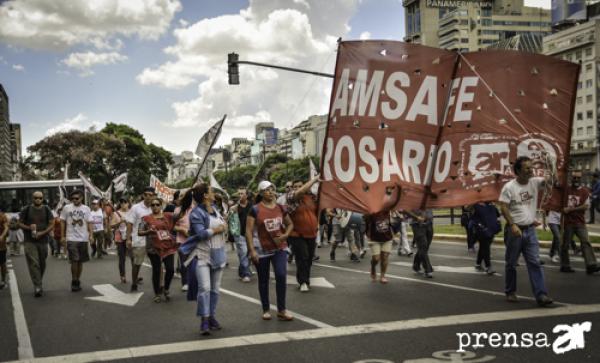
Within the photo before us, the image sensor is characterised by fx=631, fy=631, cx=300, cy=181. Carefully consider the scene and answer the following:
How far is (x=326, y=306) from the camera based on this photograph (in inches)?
331

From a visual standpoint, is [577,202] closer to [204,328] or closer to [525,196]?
[525,196]

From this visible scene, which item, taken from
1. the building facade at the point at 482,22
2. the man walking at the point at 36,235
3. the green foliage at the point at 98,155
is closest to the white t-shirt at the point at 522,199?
the man walking at the point at 36,235

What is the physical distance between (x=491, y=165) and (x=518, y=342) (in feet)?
8.83

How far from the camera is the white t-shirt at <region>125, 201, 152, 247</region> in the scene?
1036 centimetres

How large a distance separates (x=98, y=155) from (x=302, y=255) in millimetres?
51094

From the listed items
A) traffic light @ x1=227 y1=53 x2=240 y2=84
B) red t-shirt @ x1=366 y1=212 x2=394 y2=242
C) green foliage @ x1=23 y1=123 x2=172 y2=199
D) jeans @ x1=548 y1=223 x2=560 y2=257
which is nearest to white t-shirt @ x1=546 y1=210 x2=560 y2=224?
jeans @ x1=548 y1=223 x2=560 y2=257

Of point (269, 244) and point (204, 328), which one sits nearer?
point (204, 328)

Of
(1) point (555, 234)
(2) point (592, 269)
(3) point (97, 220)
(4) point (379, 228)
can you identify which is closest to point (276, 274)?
(4) point (379, 228)

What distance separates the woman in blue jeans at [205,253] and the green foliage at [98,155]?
49.4 metres

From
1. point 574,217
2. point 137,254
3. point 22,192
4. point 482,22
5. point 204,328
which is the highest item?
point 482,22

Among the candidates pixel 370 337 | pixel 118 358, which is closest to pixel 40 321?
pixel 118 358

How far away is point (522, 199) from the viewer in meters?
7.93

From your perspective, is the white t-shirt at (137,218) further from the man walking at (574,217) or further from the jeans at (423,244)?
the man walking at (574,217)

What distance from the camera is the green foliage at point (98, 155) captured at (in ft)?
179
